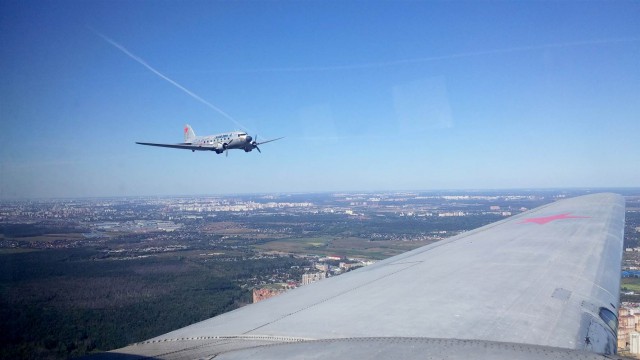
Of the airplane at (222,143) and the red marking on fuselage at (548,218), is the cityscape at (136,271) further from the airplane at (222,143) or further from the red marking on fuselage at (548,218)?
the airplane at (222,143)

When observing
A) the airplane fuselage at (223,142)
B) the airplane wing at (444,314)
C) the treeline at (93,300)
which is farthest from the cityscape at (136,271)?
the airplane fuselage at (223,142)

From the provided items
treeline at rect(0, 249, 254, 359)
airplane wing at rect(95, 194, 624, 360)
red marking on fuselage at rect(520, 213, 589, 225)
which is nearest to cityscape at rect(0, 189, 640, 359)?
treeline at rect(0, 249, 254, 359)

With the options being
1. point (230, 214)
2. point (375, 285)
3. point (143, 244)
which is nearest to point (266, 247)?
point (143, 244)

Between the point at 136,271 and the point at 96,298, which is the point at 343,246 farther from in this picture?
the point at 96,298

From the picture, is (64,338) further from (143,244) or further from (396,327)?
(143,244)

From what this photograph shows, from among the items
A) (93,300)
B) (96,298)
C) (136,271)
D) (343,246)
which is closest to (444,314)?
(93,300)

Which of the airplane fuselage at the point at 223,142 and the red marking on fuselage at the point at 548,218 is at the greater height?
the airplane fuselage at the point at 223,142

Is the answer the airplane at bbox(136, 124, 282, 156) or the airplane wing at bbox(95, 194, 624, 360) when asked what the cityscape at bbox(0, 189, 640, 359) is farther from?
the airplane at bbox(136, 124, 282, 156)
